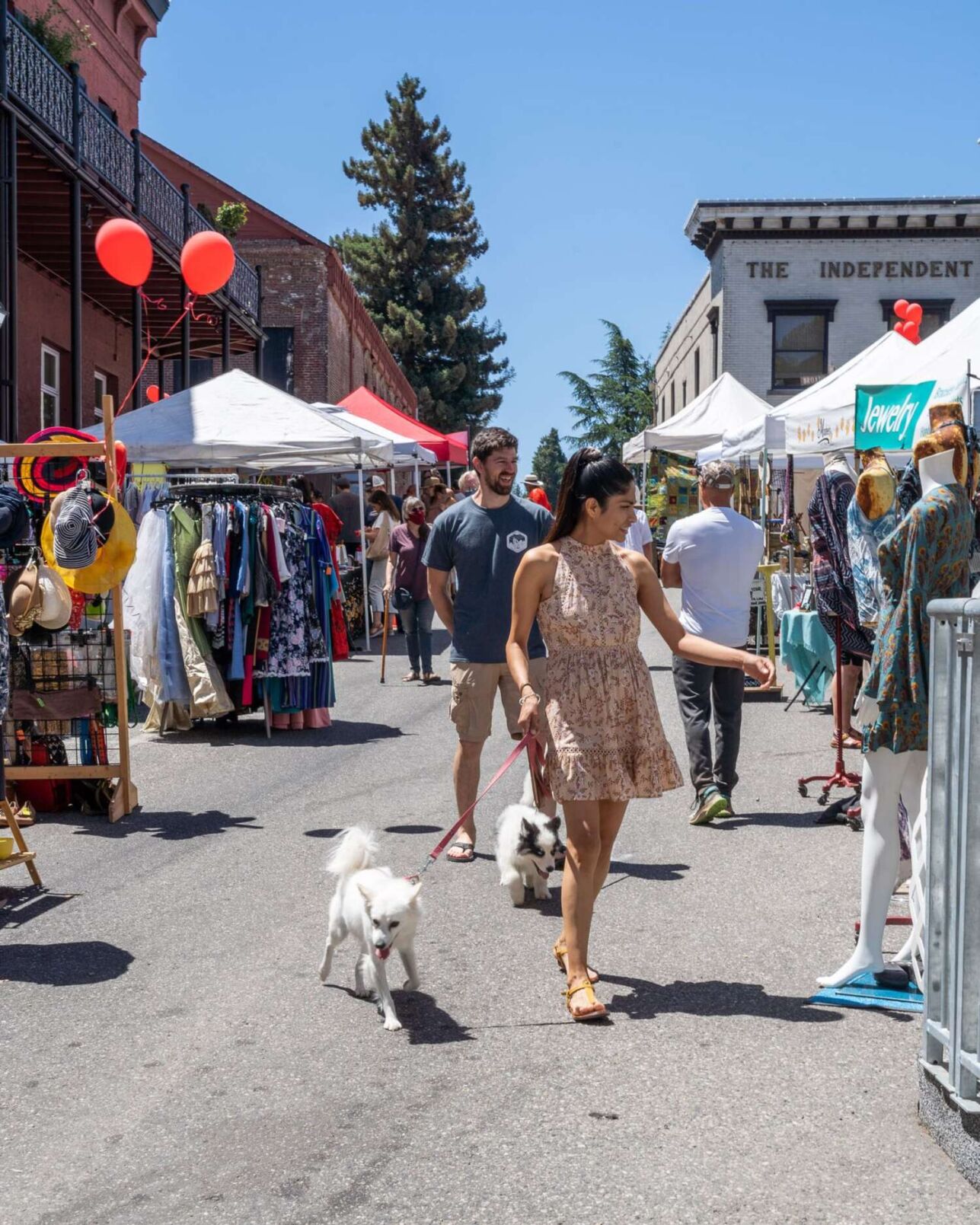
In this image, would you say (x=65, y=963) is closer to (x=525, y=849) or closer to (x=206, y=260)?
(x=525, y=849)

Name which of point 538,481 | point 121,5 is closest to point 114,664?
point 538,481

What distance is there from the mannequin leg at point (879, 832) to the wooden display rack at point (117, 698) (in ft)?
15.3

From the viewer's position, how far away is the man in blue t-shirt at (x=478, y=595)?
7.02 meters

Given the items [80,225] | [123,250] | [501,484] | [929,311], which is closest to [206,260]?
[123,250]

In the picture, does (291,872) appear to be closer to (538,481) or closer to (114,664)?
(114,664)

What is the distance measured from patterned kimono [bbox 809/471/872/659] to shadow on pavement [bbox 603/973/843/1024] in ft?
11.6

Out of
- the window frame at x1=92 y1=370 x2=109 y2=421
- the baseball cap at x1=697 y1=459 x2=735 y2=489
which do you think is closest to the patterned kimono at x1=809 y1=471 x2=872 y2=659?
the baseball cap at x1=697 y1=459 x2=735 y2=489

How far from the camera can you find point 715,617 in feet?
26.9

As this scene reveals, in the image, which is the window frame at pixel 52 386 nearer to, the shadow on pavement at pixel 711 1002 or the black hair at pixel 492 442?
the black hair at pixel 492 442

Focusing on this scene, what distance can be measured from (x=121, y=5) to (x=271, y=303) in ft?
33.3

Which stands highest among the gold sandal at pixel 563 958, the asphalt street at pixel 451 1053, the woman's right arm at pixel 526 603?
the woman's right arm at pixel 526 603

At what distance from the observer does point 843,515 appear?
8211mm

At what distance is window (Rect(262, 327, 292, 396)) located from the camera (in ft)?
115

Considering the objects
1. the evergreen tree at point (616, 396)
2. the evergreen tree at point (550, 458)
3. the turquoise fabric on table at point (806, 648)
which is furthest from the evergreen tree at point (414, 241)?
the evergreen tree at point (550, 458)
